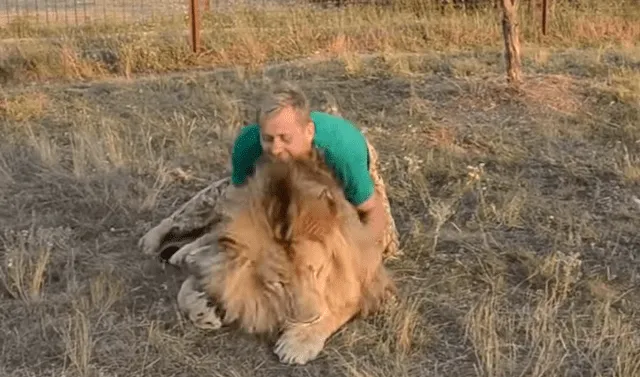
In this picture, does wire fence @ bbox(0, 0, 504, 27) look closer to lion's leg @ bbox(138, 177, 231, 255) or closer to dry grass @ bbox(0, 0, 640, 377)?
dry grass @ bbox(0, 0, 640, 377)

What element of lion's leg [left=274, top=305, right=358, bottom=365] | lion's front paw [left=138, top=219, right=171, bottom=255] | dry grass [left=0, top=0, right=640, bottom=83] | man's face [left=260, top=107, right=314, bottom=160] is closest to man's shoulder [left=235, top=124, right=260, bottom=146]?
man's face [left=260, top=107, right=314, bottom=160]

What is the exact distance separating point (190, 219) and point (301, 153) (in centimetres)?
108

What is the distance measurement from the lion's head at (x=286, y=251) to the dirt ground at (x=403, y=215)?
19 cm

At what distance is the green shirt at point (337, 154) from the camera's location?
4086 mm

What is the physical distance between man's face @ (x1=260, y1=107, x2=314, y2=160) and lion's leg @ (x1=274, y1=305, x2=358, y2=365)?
66cm

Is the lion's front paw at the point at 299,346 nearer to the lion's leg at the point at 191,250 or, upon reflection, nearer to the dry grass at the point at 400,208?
the dry grass at the point at 400,208

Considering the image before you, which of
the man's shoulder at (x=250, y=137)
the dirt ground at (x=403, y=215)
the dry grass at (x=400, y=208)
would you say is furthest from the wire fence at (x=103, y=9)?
the man's shoulder at (x=250, y=137)

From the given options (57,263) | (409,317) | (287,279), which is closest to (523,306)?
(409,317)

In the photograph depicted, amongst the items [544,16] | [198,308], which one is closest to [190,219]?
[198,308]

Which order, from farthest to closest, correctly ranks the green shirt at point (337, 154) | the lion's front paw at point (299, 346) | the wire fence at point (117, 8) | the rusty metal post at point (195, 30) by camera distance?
the wire fence at point (117, 8) → the rusty metal post at point (195, 30) → the green shirt at point (337, 154) → the lion's front paw at point (299, 346)

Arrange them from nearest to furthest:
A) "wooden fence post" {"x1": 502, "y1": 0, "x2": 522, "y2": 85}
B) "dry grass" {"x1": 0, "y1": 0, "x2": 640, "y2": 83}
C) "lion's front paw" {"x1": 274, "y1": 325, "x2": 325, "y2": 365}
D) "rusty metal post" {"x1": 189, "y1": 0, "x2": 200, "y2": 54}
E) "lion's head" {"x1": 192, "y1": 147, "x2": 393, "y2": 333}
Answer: "lion's head" {"x1": 192, "y1": 147, "x2": 393, "y2": 333} < "lion's front paw" {"x1": 274, "y1": 325, "x2": 325, "y2": 365} < "wooden fence post" {"x1": 502, "y1": 0, "x2": 522, "y2": 85} < "dry grass" {"x1": 0, "y1": 0, "x2": 640, "y2": 83} < "rusty metal post" {"x1": 189, "y1": 0, "x2": 200, "y2": 54}

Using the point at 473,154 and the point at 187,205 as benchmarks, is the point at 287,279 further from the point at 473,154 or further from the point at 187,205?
the point at 473,154

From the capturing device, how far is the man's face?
12.6 ft

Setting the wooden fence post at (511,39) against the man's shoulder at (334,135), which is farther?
the wooden fence post at (511,39)
